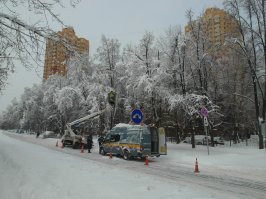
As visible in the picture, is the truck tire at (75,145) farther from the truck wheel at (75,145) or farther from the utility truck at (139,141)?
the utility truck at (139,141)

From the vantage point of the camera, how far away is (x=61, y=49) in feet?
25.0

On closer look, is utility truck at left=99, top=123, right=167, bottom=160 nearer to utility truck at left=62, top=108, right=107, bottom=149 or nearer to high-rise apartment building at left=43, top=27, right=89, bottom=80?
utility truck at left=62, top=108, right=107, bottom=149

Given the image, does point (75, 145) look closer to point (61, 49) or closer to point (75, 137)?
point (75, 137)

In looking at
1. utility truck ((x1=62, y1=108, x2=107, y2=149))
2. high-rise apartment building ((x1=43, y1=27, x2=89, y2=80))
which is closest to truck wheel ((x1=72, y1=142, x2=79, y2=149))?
utility truck ((x1=62, y1=108, x2=107, y2=149))

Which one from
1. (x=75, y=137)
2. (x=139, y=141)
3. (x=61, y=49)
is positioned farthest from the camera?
(x=75, y=137)

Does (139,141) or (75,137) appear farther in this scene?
(75,137)

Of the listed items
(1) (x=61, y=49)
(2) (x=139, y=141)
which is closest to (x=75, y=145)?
(2) (x=139, y=141)

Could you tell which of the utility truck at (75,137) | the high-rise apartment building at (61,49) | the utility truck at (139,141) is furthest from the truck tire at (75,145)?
the high-rise apartment building at (61,49)

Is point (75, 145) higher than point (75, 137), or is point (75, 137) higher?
point (75, 137)

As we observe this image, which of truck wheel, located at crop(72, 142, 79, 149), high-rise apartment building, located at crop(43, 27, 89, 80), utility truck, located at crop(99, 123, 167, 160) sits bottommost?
truck wheel, located at crop(72, 142, 79, 149)

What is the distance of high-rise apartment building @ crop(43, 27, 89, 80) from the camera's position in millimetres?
7496

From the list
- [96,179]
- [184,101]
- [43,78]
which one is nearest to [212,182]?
[96,179]

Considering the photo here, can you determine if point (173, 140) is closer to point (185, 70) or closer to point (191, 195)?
point (185, 70)

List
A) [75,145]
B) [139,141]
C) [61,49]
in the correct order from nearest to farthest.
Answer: [61,49] → [139,141] → [75,145]
